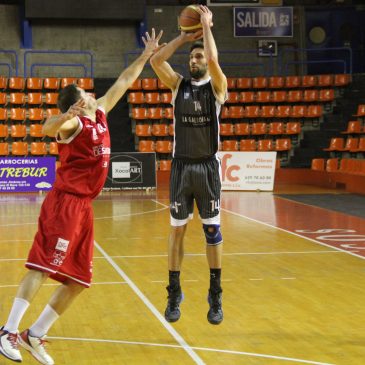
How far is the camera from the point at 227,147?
2197 centimetres

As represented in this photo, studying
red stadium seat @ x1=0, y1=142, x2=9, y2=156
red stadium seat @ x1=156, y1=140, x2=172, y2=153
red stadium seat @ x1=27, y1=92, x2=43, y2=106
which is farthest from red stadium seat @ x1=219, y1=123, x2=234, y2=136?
red stadium seat @ x1=0, y1=142, x2=9, y2=156

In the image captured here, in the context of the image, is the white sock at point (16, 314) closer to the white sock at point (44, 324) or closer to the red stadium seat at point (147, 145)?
the white sock at point (44, 324)

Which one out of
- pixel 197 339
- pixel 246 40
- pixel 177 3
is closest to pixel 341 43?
pixel 246 40

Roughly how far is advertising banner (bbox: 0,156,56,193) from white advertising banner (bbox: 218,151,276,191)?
4196mm

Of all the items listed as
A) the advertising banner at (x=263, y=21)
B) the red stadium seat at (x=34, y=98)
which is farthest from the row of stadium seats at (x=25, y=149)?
the advertising banner at (x=263, y=21)

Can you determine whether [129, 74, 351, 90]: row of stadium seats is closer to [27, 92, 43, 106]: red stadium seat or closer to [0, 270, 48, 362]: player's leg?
[27, 92, 43, 106]: red stadium seat

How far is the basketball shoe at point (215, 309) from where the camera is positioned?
6.27 m

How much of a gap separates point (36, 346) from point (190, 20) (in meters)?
2.70

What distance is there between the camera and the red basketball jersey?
541 cm

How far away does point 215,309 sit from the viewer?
20.8 ft

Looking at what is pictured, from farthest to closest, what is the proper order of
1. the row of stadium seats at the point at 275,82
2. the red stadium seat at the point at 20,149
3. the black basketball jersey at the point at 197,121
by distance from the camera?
the row of stadium seats at the point at 275,82
the red stadium seat at the point at 20,149
the black basketball jersey at the point at 197,121

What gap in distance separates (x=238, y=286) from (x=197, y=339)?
2.07m

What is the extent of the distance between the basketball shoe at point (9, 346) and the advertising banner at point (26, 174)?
1421 cm

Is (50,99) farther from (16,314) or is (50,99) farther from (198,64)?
(16,314)
